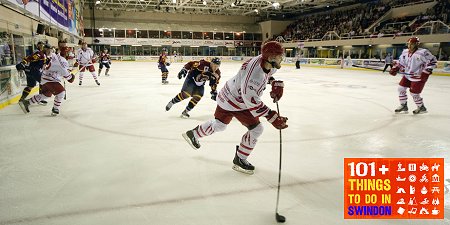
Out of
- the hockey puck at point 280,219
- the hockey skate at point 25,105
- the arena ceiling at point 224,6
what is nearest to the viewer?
the hockey puck at point 280,219

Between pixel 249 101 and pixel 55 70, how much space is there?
160 inches

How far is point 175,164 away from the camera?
9.87 ft

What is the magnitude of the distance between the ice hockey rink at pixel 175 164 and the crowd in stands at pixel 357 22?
59.7 ft

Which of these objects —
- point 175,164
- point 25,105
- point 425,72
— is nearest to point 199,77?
point 175,164

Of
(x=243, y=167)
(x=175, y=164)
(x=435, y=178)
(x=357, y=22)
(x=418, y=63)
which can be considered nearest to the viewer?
(x=435, y=178)

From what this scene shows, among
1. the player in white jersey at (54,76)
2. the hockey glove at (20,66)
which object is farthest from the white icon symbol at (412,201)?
the hockey glove at (20,66)

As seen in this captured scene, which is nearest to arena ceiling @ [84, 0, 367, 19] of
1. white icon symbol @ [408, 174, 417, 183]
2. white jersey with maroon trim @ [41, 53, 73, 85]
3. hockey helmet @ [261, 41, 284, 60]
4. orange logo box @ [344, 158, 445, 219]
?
white jersey with maroon trim @ [41, 53, 73, 85]

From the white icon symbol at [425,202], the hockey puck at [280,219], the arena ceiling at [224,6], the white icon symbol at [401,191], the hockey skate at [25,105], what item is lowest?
the hockey puck at [280,219]

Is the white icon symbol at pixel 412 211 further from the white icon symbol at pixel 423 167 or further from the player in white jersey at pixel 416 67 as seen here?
Result: the player in white jersey at pixel 416 67

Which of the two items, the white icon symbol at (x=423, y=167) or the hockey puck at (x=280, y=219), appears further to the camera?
the white icon symbol at (x=423, y=167)

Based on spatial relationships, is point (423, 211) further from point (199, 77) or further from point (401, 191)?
point (199, 77)

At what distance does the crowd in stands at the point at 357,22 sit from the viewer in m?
19.8

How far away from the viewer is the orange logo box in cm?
210

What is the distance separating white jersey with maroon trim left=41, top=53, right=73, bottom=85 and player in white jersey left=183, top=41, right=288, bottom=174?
3.17 meters
